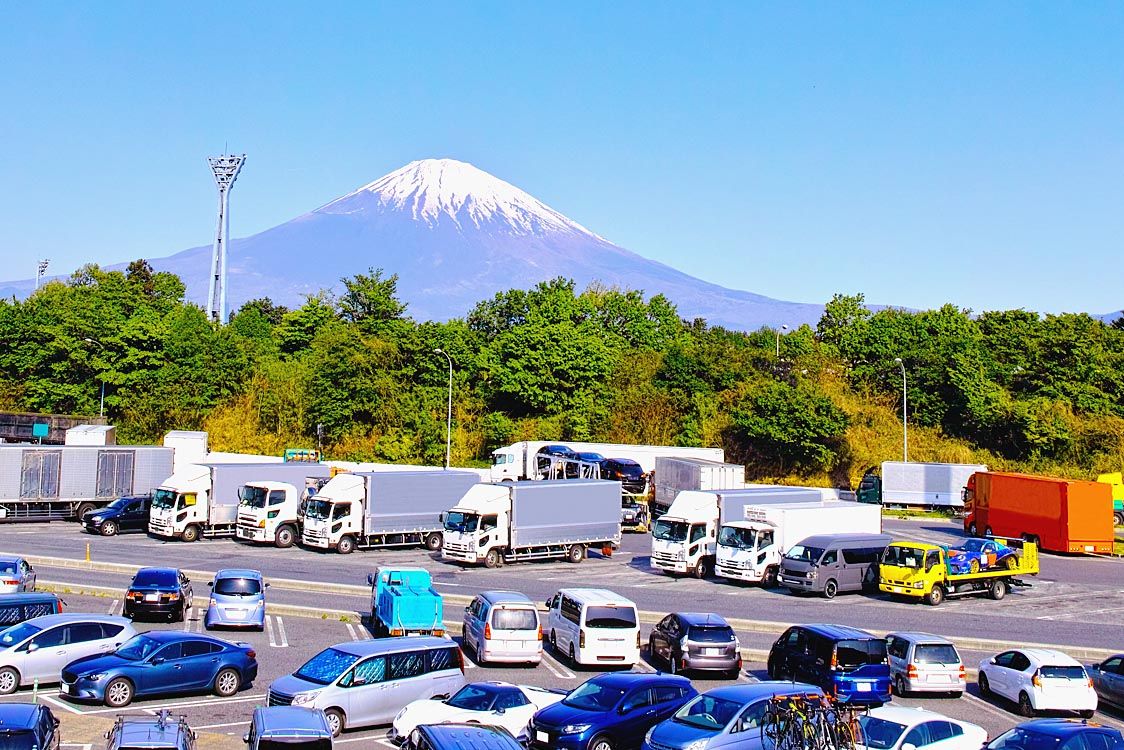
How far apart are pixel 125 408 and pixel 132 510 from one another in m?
35.7

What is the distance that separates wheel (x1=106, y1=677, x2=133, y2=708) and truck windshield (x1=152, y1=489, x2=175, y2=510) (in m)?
24.4

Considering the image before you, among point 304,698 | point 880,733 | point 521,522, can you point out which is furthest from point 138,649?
point 521,522

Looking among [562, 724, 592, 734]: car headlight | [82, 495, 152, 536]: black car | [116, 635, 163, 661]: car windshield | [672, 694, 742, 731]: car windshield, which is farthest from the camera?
[82, 495, 152, 536]: black car

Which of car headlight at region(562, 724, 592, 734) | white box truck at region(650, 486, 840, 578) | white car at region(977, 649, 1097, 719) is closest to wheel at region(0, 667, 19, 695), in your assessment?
car headlight at region(562, 724, 592, 734)

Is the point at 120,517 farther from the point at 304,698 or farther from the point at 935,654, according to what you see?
the point at 935,654

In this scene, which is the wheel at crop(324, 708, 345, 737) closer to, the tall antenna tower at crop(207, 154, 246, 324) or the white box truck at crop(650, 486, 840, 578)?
the white box truck at crop(650, 486, 840, 578)

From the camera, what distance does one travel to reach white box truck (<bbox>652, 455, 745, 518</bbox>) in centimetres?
4731

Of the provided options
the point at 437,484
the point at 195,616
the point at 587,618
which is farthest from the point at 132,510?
the point at 587,618

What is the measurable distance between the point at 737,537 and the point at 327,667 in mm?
19770

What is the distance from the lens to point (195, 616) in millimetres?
27062

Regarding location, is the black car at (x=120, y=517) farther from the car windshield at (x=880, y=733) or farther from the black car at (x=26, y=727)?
the car windshield at (x=880, y=733)

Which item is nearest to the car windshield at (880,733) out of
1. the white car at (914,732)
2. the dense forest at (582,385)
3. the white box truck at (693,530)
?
the white car at (914,732)

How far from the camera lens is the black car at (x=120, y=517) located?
43.6m

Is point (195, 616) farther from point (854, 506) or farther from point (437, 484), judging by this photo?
point (854, 506)
